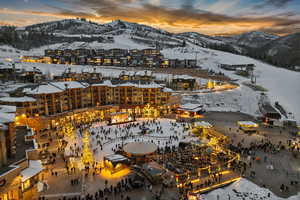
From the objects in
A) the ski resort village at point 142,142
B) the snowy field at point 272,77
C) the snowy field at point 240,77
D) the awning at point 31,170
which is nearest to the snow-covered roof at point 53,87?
the ski resort village at point 142,142

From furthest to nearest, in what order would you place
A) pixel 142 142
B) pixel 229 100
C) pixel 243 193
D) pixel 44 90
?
pixel 229 100, pixel 44 90, pixel 142 142, pixel 243 193

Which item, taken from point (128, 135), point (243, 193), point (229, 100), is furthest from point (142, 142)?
point (229, 100)

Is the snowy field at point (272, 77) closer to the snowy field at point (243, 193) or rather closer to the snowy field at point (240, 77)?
the snowy field at point (240, 77)

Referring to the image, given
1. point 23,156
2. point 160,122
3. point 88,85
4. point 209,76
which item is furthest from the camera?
point 209,76

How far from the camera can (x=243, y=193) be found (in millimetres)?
21969

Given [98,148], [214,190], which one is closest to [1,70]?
[98,148]

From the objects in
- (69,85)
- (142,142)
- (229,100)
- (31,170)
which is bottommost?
(142,142)

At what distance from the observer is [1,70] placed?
69000 mm

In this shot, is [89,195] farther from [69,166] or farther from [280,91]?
[280,91]

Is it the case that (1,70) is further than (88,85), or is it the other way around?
(1,70)

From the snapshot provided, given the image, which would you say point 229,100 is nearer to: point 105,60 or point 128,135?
point 128,135

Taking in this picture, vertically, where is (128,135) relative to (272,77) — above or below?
below

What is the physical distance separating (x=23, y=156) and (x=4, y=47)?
12997cm

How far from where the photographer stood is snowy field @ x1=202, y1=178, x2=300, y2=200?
21203mm
